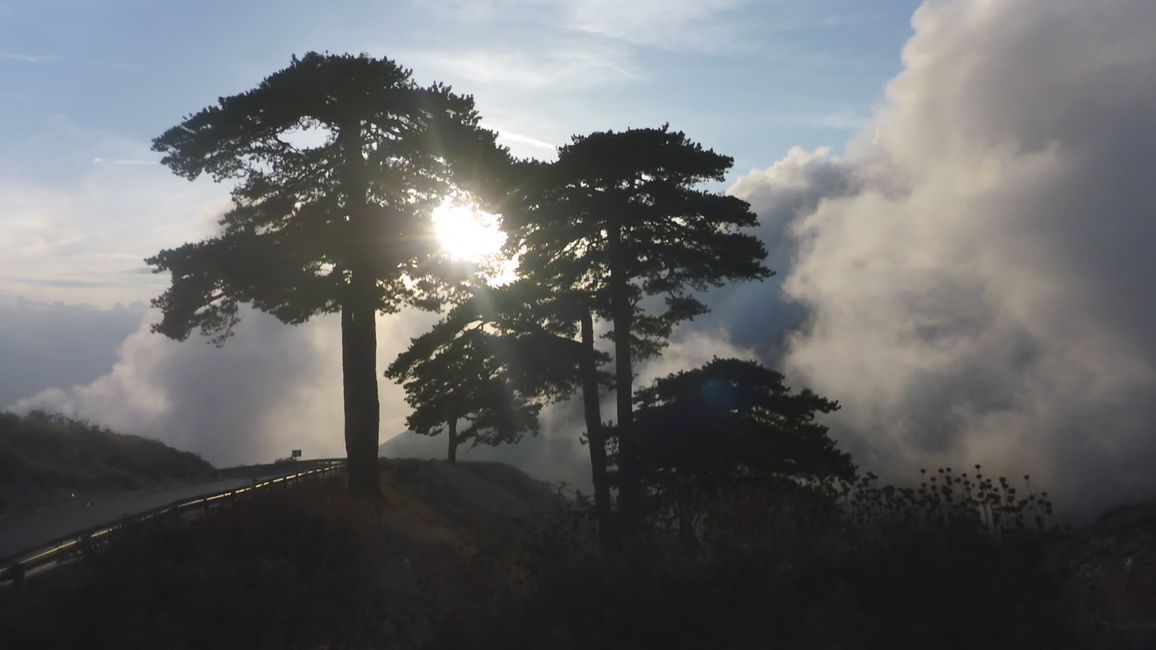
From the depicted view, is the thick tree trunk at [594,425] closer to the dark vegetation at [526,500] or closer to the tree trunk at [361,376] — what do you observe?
the dark vegetation at [526,500]

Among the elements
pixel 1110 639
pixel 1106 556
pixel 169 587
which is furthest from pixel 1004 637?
pixel 1106 556

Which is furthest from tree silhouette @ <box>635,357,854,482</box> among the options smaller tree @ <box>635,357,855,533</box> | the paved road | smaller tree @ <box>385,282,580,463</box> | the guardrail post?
the guardrail post

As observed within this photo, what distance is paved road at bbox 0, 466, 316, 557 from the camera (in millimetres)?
22078

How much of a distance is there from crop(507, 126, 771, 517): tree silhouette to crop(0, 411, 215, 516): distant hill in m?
16.1

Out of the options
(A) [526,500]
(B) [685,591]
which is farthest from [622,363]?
(B) [685,591]

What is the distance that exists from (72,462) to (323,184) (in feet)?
53.4

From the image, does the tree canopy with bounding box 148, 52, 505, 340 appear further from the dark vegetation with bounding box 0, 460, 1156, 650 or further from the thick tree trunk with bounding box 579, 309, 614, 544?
the dark vegetation with bounding box 0, 460, 1156, 650

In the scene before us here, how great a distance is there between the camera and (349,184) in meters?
26.6

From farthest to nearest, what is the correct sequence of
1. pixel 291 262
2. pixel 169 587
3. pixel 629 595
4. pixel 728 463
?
pixel 728 463
pixel 291 262
pixel 169 587
pixel 629 595

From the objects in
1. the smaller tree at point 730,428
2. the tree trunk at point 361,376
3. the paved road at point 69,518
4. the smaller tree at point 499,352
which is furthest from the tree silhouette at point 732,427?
the paved road at point 69,518

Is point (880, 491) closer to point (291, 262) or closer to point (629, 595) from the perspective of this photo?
point (629, 595)

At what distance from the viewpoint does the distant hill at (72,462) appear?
30906mm

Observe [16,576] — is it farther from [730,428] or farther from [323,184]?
[730,428]

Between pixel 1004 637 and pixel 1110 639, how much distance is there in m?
0.84
